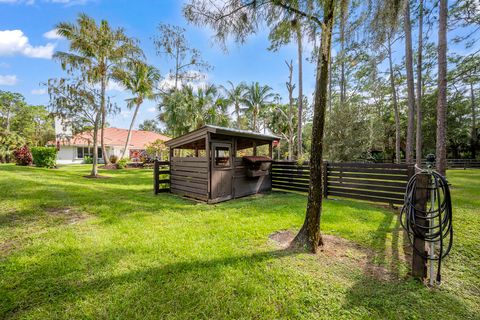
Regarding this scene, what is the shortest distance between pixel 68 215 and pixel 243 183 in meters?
4.38

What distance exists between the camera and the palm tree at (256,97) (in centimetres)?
2111

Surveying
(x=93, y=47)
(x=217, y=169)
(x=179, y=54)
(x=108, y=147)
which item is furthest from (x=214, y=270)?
(x=108, y=147)

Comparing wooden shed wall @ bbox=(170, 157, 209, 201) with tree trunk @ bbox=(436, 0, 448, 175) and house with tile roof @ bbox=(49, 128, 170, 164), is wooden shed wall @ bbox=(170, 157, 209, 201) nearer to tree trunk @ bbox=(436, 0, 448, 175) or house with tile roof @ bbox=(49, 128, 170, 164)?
tree trunk @ bbox=(436, 0, 448, 175)

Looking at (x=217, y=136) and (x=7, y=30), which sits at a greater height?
(x=7, y=30)

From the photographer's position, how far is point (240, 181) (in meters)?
6.51

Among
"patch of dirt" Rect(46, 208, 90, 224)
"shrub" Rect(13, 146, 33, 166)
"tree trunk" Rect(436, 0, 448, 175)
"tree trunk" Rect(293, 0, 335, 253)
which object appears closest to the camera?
"tree trunk" Rect(293, 0, 335, 253)

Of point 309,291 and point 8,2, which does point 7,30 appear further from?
point 309,291

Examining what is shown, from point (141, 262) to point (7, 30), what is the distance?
15.4 m

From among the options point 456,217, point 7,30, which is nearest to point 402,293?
point 456,217

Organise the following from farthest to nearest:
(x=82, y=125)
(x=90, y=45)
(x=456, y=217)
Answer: (x=82, y=125), (x=90, y=45), (x=456, y=217)

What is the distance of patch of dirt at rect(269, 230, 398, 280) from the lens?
2322mm

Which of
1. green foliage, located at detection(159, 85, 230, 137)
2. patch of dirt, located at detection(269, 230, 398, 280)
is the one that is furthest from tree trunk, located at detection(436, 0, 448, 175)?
green foliage, located at detection(159, 85, 230, 137)

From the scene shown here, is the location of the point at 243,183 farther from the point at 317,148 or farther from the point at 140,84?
the point at 140,84

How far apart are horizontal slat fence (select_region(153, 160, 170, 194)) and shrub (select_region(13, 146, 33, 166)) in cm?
1288
